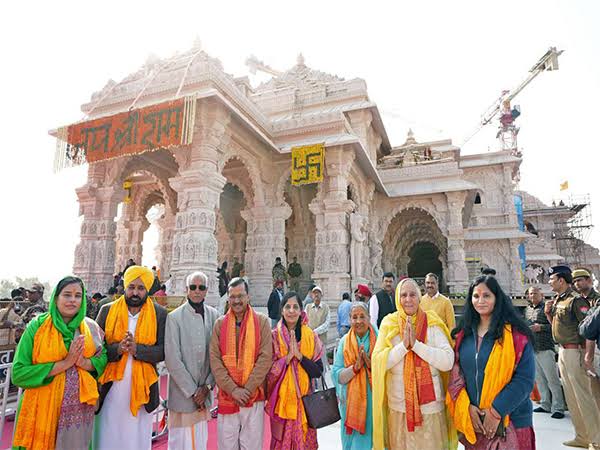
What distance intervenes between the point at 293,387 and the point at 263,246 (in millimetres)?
8449

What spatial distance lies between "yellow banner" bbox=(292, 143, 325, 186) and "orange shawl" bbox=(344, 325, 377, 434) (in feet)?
26.1

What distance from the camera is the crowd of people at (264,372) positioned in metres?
2.08

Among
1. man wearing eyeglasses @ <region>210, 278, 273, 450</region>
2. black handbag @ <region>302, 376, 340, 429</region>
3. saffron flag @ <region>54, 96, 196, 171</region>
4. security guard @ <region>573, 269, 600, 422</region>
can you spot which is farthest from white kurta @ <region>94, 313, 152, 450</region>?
saffron flag @ <region>54, 96, 196, 171</region>

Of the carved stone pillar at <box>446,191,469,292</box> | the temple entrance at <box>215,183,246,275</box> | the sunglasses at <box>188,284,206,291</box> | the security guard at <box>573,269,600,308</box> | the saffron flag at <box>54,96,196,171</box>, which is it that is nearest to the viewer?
the sunglasses at <box>188,284,206,291</box>

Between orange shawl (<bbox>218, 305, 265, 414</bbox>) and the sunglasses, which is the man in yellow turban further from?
orange shawl (<bbox>218, 305, 265, 414</bbox>)

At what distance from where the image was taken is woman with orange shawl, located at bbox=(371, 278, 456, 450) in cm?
223

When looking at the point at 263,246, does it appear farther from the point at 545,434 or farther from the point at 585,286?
the point at 585,286

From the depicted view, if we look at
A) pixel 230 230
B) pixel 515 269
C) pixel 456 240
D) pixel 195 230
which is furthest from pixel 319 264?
pixel 515 269

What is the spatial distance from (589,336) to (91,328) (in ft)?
12.1

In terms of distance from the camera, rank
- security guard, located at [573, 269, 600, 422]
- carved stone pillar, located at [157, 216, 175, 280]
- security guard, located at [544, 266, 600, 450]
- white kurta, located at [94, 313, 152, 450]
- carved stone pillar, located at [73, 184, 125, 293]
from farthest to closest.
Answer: carved stone pillar, located at [157, 216, 175, 280] → carved stone pillar, located at [73, 184, 125, 293] → security guard, located at [544, 266, 600, 450] → security guard, located at [573, 269, 600, 422] → white kurta, located at [94, 313, 152, 450]

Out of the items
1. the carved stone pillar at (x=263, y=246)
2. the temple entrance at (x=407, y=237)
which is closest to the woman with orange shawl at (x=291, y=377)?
the carved stone pillar at (x=263, y=246)

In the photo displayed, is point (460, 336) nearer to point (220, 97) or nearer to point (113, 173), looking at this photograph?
point (220, 97)

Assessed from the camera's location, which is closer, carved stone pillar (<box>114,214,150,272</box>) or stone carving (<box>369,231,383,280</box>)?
stone carving (<box>369,231,383,280</box>)

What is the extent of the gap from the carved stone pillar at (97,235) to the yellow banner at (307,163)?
5023 millimetres
